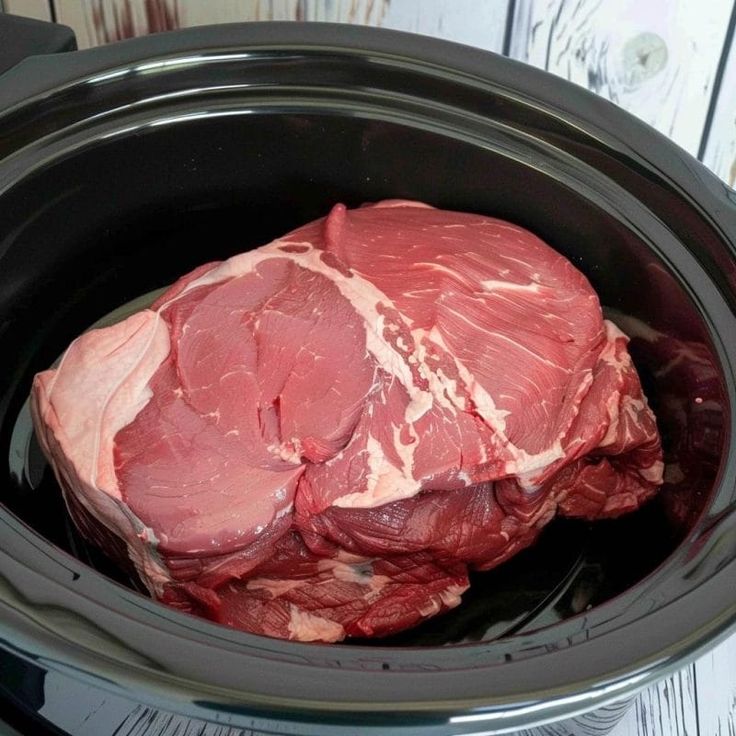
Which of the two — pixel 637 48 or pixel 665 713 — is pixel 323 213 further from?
pixel 665 713

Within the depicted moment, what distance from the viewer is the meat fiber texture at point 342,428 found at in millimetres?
990

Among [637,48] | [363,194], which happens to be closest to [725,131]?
[637,48]

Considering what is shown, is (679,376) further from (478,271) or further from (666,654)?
(666,654)

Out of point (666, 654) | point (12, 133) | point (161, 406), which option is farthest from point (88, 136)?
point (666, 654)

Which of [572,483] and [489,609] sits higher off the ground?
[572,483]

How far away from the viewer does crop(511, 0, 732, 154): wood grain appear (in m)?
1.49

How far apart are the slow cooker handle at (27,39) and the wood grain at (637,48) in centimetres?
66

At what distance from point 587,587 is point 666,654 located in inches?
16.4

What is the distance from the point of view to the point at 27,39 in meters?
1.21

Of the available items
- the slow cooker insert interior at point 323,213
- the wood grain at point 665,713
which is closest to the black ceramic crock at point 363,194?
the slow cooker insert interior at point 323,213

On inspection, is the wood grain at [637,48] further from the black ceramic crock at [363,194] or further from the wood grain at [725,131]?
the black ceramic crock at [363,194]

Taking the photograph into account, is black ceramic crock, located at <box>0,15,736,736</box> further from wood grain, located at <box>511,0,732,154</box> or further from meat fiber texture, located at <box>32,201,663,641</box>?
wood grain, located at <box>511,0,732,154</box>

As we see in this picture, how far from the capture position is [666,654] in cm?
77

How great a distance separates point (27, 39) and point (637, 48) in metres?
0.88
